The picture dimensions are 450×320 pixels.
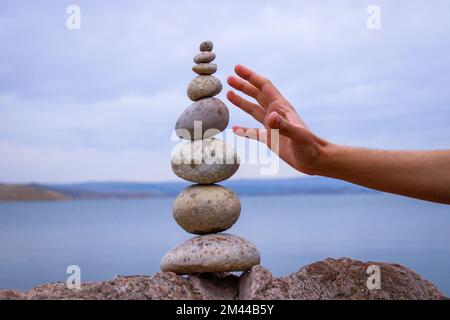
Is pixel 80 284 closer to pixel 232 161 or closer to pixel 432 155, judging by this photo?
pixel 232 161

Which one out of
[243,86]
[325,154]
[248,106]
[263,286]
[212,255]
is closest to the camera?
[325,154]

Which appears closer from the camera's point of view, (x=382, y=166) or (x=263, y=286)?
(x=382, y=166)

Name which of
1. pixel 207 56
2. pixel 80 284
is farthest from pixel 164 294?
pixel 207 56

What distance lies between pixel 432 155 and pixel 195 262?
7.59ft

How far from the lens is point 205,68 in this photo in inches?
235

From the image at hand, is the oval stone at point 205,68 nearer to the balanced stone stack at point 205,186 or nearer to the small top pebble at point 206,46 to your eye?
the balanced stone stack at point 205,186

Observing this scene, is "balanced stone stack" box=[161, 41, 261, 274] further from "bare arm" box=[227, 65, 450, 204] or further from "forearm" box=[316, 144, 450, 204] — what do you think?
"forearm" box=[316, 144, 450, 204]

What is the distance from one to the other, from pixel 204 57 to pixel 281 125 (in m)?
1.74

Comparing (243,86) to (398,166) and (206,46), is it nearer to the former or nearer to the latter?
(206,46)

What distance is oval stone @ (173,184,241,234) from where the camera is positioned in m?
A: 5.76

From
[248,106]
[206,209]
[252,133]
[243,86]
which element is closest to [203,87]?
[243,86]

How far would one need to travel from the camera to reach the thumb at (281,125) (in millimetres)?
4473

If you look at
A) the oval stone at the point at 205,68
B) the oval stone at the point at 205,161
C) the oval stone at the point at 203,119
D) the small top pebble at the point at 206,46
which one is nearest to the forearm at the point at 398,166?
the oval stone at the point at 205,161

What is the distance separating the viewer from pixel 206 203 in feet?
18.9
